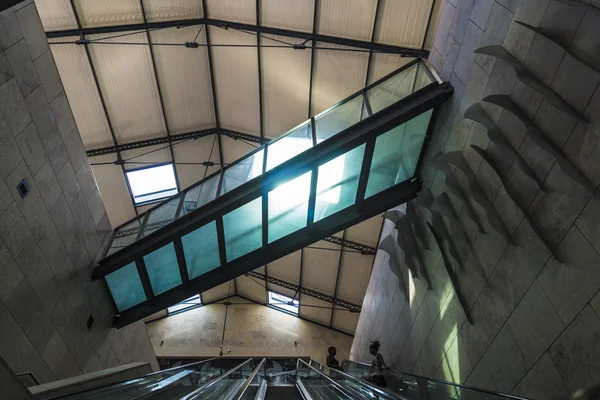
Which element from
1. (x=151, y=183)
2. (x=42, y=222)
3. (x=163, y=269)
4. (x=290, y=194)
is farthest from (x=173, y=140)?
(x=290, y=194)

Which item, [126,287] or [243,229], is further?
[126,287]

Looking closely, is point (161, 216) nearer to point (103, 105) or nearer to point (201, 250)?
point (201, 250)

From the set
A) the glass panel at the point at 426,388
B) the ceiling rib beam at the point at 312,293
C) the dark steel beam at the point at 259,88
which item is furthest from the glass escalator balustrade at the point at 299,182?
the ceiling rib beam at the point at 312,293

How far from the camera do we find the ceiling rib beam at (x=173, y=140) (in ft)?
58.6

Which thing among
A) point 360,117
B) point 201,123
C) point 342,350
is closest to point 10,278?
point 360,117

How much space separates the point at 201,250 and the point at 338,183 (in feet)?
14.4

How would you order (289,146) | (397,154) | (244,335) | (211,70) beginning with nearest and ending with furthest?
(397,154) < (289,146) < (211,70) < (244,335)

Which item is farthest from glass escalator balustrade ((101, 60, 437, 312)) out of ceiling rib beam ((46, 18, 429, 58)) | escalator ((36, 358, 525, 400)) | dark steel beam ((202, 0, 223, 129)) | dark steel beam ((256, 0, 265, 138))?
dark steel beam ((202, 0, 223, 129))

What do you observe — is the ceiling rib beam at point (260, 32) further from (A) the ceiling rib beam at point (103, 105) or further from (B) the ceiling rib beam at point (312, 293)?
(B) the ceiling rib beam at point (312, 293)

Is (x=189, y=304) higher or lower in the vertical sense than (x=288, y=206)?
higher

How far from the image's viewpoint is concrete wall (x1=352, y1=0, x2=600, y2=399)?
4945 millimetres

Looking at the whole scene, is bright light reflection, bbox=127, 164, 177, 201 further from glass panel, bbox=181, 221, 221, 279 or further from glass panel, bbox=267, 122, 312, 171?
glass panel, bbox=267, 122, 312, 171

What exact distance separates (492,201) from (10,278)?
9509 millimetres

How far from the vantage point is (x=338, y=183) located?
1010 cm
